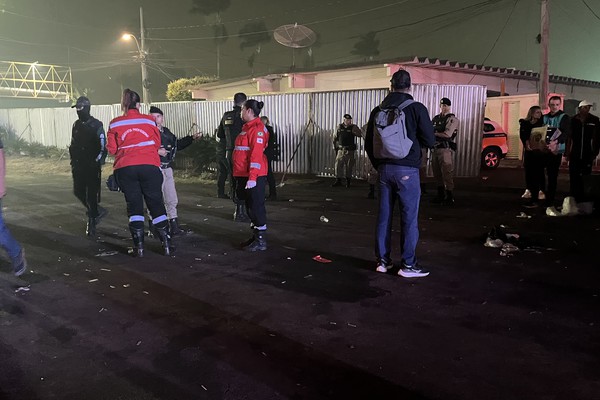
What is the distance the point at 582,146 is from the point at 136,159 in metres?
7.47

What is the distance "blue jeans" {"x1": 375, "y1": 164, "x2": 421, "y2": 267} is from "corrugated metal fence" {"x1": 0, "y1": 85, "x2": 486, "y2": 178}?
8724 mm

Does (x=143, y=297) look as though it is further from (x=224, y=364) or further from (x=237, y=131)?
(x=237, y=131)

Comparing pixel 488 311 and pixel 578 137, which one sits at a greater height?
pixel 578 137

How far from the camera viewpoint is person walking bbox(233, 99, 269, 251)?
6.38 m

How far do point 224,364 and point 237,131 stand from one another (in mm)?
6319

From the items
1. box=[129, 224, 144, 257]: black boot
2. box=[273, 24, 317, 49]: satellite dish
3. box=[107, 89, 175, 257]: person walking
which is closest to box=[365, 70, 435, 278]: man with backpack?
box=[107, 89, 175, 257]: person walking

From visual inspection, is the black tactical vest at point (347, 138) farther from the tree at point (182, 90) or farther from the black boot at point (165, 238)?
the tree at point (182, 90)

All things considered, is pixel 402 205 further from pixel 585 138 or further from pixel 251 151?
pixel 585 138

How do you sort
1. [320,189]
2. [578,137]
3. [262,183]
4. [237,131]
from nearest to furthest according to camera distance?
[262,183], [578,137], [237,131], [320,189]

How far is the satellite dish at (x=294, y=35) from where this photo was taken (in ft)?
65.0

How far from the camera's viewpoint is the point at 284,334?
13.3ft

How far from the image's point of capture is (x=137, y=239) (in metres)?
6.46

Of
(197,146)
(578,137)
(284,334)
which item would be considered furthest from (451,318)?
(197,146)

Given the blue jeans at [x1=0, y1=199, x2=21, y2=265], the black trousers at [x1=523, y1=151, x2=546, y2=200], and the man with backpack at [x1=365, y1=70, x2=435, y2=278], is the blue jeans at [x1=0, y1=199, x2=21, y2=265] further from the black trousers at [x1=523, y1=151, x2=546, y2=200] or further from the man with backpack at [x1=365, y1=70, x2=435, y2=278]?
the black trousers at [x1=523, y1=151, x2=546, y2=200]
